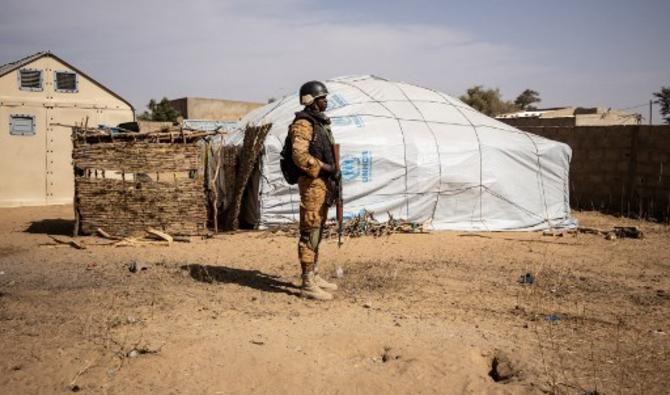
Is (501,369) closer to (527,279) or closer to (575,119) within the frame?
(527,279)

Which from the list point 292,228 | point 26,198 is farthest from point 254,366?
point 26,198

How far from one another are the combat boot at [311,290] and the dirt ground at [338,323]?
0.29 feet

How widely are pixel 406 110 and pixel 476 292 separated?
5240mm

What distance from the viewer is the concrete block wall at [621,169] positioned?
976cm

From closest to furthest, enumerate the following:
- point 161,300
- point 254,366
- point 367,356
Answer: point 254,366
point 367,356
point 161,300

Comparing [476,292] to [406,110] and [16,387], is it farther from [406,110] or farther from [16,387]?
Answer: [406,110]

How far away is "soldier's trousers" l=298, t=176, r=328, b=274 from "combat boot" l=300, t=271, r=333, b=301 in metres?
0.07

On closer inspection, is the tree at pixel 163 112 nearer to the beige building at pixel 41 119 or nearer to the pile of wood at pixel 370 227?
the beige building at pixel 41 119

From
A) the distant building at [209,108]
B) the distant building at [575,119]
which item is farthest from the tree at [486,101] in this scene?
the distant building at [209,108]

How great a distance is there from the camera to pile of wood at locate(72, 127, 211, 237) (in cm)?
754

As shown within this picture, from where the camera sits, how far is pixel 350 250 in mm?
6855

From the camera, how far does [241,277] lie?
209 inches

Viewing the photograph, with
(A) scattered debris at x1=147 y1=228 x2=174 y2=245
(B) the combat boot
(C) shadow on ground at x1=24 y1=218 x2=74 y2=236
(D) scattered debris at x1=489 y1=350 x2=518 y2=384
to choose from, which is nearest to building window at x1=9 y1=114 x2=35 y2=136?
(C) shadow on ground at x1=24 y1=218 x2=74 y2=236

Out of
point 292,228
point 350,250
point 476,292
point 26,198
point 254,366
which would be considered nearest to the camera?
point 254,366
